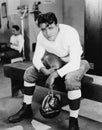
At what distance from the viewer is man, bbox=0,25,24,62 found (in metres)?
6.00

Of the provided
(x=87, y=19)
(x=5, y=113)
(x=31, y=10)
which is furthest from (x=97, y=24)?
(x=5, y=113)

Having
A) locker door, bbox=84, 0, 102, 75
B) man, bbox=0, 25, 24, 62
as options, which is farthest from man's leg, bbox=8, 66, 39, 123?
man, bbox=0, 25, 24, 62

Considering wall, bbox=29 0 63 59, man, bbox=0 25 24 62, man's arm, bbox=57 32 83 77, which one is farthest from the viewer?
wall, bbox=29 0 63 59

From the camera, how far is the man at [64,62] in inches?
91.7

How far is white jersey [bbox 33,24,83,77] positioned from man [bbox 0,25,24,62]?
3.29 meters

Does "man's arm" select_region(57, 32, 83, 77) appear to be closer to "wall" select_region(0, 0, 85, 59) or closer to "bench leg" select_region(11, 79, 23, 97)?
"bench leg" select_region(11, 79, 23, 97)

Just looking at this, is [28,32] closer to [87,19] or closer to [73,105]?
[87,19]

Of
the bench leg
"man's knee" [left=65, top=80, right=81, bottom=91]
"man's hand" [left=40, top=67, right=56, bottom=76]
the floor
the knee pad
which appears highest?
the knee pad

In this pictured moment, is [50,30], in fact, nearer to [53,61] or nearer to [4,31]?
[53,61]

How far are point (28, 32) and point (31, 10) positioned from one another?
55 centimetres

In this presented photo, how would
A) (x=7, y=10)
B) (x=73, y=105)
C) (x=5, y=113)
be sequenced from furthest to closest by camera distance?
(x=7, y=10)
(x=5, y=113)
(x=73, y=105)

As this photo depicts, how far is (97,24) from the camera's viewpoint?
489 cm

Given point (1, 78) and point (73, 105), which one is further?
point (1, 78)

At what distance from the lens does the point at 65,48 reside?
2.57 meters
